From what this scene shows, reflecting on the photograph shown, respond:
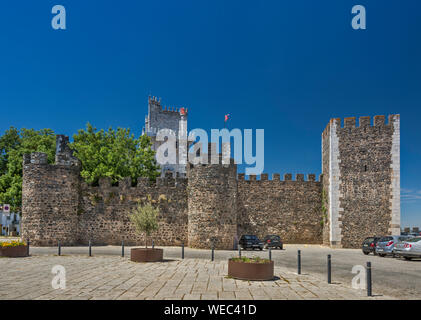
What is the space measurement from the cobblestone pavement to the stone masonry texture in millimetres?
11000

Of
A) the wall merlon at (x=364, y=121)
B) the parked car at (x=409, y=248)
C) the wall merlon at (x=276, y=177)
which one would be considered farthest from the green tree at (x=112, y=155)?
the parked car at (x=409, y=248)

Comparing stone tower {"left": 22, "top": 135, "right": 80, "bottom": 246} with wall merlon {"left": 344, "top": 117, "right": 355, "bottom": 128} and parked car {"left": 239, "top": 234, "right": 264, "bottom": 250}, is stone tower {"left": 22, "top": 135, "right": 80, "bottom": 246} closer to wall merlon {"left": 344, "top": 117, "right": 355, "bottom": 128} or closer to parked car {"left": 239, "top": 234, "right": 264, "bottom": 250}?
parked car {"left": 239, "top": 234, "right": 264, "bottom": 250}

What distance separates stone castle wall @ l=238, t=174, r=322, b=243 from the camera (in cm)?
3086

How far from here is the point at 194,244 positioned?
25.4 m

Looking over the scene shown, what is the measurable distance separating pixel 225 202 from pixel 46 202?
12.1 m

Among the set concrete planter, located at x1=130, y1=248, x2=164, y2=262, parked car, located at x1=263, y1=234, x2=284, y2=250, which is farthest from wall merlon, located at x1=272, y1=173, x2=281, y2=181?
concrete planter, located at x1=130, y1=248, x2=164, y2=262

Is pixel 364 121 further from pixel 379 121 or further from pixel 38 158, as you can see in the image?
pixel 38 158

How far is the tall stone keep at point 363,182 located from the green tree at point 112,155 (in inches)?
642

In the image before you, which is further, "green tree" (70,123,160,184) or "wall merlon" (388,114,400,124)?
"green tree" (70,123,160,184)

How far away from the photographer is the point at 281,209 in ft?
102

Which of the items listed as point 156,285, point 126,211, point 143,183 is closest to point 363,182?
point 143,183

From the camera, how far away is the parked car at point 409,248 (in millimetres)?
19625

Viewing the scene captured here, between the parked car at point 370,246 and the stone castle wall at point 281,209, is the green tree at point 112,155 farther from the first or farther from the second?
the parked car at point 370,246

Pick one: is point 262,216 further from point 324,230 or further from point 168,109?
point 168,109
